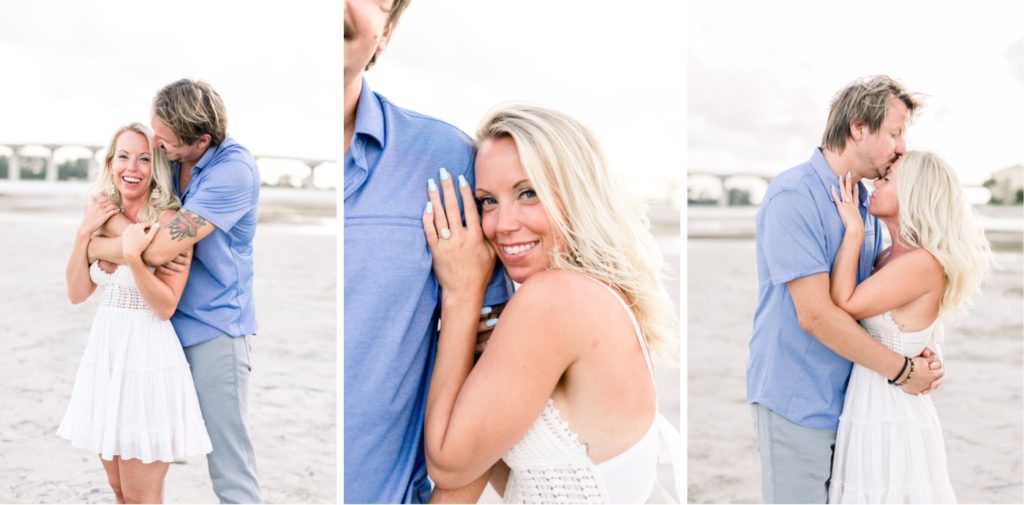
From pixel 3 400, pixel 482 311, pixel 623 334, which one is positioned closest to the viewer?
pixel 623 334

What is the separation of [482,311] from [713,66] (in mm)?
5942

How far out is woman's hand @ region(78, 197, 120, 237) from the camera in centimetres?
227

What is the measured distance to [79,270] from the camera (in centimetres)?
230

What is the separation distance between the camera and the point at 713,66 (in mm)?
7211

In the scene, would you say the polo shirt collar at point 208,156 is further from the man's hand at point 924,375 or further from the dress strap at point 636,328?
the man's hand at point 924,375

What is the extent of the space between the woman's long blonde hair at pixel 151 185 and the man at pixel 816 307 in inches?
65.8

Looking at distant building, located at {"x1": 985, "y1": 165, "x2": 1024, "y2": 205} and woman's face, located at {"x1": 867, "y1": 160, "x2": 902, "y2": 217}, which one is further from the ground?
distant building, located at {"x1": 985, "y1": 165, "x2": 1024, "y2": 205}

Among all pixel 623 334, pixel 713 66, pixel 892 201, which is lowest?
pixel 623 334

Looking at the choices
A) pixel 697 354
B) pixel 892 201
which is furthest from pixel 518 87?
pixel 697 354

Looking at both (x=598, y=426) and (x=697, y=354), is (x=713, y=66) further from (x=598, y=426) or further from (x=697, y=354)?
(x=598, y=426)

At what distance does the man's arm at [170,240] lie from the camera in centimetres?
221

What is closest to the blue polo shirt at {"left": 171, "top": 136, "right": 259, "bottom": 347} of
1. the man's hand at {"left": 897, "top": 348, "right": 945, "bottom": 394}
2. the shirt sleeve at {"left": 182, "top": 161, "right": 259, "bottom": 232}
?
the shirt sleeve at {"left": 182, "top": 161, "right": 259, "bottom": 232}

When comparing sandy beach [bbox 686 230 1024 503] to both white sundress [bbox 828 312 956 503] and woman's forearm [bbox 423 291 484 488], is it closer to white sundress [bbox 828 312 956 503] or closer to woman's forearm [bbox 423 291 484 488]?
white sundress [bbox 828 312 956 503]

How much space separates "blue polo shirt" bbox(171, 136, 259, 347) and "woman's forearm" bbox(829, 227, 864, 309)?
1.63m
